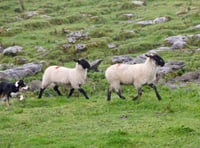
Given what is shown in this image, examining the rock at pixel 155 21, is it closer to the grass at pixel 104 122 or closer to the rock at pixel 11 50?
the rock at pixel 11 50

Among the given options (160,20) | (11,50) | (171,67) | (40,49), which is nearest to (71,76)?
(171,67)

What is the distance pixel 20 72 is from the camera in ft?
103

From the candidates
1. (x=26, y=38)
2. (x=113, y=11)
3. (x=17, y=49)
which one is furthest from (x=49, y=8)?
(x=17, y=49)

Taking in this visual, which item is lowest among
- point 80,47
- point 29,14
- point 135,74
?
point 29,14

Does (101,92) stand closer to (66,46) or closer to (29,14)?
(66,46)

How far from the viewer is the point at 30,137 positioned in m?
16.6

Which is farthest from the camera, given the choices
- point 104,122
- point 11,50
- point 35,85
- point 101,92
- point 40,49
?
point 40,49

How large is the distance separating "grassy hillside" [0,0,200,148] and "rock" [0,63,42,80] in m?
0.51

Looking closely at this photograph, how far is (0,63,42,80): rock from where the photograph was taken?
101 feet

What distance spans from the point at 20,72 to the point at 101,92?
6.79 metres

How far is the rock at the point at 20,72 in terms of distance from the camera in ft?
101

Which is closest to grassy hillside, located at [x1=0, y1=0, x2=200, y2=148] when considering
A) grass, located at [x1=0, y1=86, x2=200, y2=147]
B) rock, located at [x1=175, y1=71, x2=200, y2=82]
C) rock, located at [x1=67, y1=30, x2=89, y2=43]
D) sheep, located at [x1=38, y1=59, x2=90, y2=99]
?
grass, located at [x1=0, y1=86, x2=200, y2=147]

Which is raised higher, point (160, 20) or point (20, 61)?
point (160, 20)

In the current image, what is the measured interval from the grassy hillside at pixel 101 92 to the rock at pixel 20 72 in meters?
0.51
